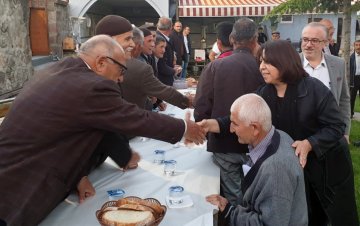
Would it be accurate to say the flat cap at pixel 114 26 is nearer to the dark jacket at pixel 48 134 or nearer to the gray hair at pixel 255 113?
the dark jacket at pixel 48 134

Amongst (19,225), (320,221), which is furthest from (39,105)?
(320,221)

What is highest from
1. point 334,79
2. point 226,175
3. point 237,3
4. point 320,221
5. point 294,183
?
point 237,3

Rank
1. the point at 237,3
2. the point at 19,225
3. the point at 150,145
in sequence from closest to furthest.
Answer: the point at 19,225, the point at 150,145, the point at 237,3

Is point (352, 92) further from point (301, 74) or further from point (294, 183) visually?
point (294, 183)

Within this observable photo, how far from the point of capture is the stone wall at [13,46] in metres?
6.16

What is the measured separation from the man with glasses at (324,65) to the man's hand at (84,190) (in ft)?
6.95

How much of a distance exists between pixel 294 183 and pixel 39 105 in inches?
56.4

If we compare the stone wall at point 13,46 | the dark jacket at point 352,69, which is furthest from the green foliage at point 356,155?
the stone wall at point 13,46

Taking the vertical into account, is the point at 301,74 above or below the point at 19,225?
above

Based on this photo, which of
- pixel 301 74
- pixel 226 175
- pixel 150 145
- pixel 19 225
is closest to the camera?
pixel 19 225

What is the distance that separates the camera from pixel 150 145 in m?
3.65

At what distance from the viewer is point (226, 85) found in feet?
10.0

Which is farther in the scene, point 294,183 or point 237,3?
point 237,3

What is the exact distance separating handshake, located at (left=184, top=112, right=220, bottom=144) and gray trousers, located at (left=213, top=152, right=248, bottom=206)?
26 centimetres
